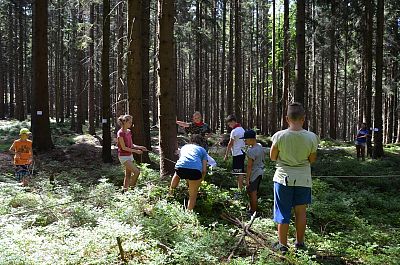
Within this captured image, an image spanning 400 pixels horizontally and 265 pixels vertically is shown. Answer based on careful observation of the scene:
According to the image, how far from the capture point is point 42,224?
619cm

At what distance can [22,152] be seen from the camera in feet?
32.5

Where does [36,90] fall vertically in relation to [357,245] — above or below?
above

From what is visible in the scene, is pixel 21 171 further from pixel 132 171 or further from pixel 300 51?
pixel 300 51

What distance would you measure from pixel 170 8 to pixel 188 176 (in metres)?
3.66

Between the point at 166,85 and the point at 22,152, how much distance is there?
173 inches

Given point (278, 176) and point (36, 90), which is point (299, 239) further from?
point (36, 90)

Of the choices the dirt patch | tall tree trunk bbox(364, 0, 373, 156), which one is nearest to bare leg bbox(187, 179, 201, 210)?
the dirt patch

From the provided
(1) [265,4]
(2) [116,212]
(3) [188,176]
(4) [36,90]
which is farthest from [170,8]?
(1) [265,4]

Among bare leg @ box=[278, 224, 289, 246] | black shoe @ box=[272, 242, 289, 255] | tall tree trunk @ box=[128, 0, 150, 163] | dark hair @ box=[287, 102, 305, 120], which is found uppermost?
tall tree trunk @ box=[128, 0, 150, 163]

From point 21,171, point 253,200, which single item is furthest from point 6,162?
point 253,200

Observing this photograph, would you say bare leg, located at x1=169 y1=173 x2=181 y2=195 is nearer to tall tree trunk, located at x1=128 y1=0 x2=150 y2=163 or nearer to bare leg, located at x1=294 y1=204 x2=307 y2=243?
bare leg, located at x1=294 y1=204 x2=307 y2=243

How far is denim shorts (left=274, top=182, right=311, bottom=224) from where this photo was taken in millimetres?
5090

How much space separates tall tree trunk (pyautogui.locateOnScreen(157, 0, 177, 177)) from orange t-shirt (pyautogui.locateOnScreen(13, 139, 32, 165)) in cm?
391

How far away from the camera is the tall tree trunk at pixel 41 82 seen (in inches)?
600
